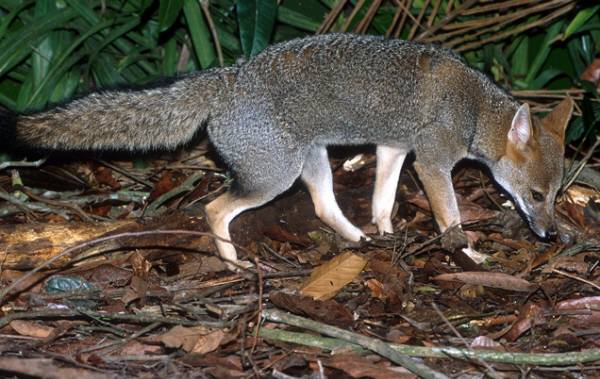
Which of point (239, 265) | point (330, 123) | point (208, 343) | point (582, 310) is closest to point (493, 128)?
point (330, 123)

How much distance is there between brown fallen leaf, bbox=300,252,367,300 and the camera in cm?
625

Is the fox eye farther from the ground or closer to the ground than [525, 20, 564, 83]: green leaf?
closer to the ground

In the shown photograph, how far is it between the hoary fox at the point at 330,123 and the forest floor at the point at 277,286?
40cm

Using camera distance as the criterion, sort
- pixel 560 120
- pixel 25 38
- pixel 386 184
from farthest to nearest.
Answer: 1. pixel 25 38
2. pixel 386 184
3. pixel 560 120

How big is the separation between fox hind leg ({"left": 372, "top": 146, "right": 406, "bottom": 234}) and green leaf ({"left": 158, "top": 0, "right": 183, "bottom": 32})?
2.09 meters

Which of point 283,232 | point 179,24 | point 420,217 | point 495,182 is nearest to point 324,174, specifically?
point 283,232

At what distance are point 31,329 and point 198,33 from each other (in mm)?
4208

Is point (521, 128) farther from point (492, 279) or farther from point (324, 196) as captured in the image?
point (324, 196)

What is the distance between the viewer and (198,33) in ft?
30.1

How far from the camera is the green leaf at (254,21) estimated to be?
8.30 meters

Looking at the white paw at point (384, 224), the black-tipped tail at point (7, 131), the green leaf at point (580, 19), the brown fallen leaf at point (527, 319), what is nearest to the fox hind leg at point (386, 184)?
the white paw at point (384, 224)

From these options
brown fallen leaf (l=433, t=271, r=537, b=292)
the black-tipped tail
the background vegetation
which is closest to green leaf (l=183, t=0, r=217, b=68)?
the background vegetation

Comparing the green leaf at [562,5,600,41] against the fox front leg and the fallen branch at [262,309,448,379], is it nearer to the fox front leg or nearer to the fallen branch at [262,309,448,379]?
the fox front leg

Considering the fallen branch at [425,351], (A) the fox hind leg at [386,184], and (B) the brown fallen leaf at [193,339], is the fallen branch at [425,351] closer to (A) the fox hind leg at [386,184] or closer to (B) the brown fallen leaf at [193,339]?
(B) the brown fallen leaf at [193,339]
